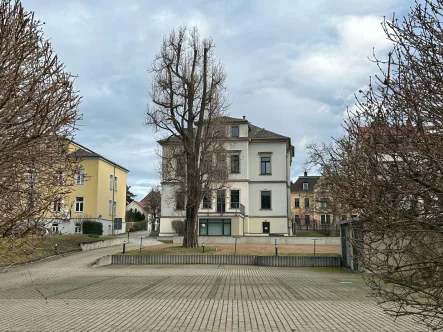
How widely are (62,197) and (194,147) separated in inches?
911

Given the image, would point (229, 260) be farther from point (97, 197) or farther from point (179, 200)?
point (97, 197)

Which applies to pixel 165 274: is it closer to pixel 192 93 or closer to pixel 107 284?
pixel 107 284

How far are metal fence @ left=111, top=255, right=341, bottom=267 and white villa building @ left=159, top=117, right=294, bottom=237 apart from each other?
2421cm

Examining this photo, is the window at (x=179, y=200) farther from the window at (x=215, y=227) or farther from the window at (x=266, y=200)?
the window at (x=266, y=200)

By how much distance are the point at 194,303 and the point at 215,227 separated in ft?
123

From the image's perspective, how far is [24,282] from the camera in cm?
1867

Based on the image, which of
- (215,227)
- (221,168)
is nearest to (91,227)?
(215,227)

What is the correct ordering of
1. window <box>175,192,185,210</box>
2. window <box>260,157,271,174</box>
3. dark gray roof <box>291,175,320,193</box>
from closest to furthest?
window <box>175,192,185,210</box> → window <box>260,157,271,174</box> → dark gray roof <box>291,175,320,193</box>

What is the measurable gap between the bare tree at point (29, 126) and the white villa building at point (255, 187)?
139ft

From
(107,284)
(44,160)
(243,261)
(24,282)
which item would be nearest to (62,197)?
(44,160)

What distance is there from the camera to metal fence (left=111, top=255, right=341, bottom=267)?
24172 millimetres

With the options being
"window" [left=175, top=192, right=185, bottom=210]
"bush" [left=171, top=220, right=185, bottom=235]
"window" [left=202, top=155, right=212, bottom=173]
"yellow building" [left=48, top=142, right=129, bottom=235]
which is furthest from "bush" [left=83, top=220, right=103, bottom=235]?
"window" [left=202, top=155, right=212, bottom=173]

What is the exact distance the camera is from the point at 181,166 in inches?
1312

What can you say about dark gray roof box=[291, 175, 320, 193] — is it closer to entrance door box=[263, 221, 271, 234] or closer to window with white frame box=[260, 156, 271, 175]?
window with white frame box=[260, 156, 271, 175]
